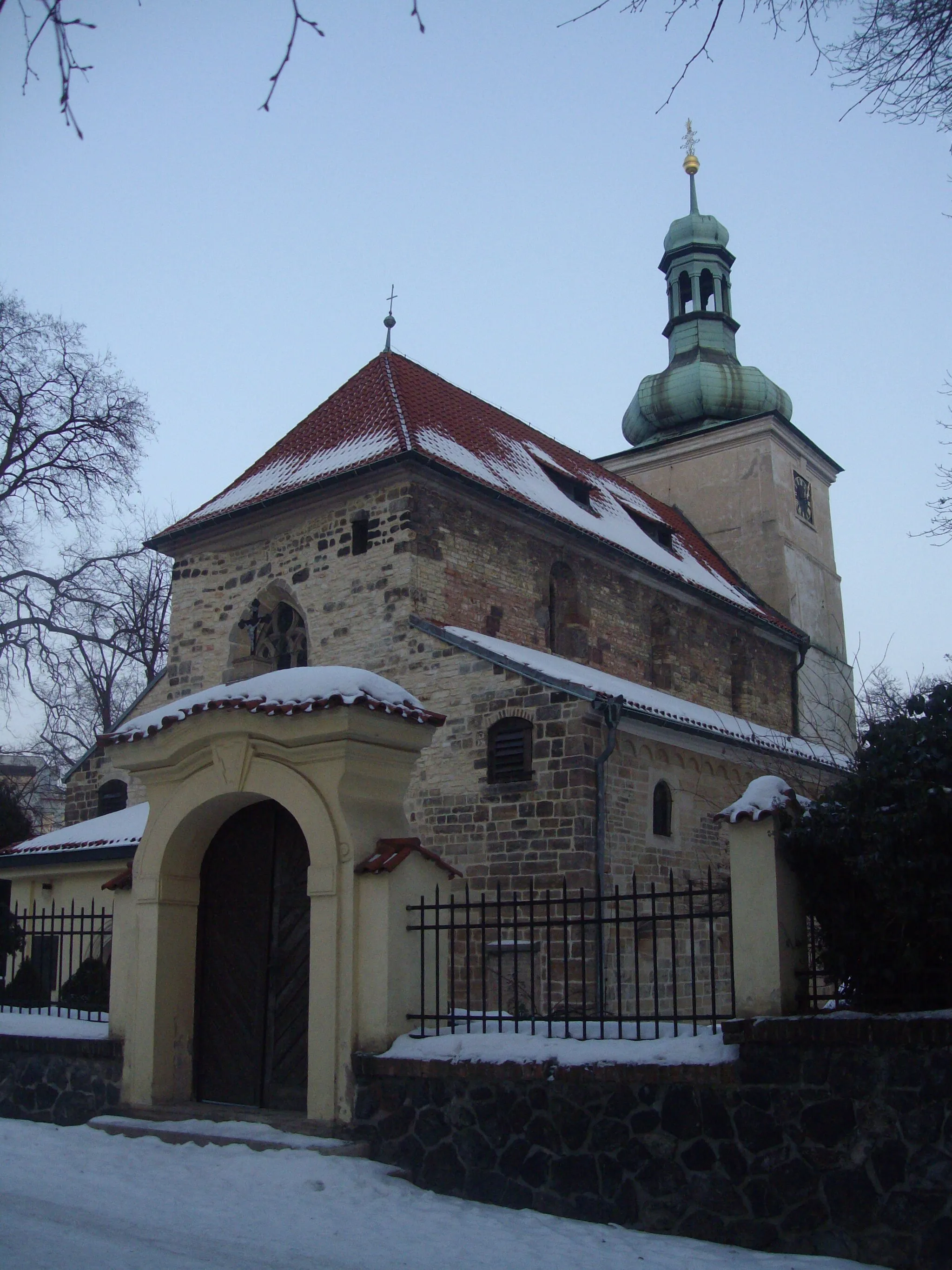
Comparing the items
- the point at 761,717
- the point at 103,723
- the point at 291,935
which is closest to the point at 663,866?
the point at 291,935

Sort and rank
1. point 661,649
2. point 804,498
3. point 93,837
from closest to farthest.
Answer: point 93,837 < point 661,649 < point 804,498

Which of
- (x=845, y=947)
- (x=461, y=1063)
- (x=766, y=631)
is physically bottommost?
(x=461, y=1063)

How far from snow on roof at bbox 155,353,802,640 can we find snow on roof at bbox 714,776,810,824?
32.7 feet

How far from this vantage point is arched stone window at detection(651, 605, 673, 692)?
808 inches

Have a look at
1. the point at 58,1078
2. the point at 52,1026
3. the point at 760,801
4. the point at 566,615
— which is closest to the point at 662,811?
the point at 566,615

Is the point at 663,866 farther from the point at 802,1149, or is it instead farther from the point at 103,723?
the point at 103,723

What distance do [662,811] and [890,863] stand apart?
28.8 feet

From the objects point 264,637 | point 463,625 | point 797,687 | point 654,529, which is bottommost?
point 463,625

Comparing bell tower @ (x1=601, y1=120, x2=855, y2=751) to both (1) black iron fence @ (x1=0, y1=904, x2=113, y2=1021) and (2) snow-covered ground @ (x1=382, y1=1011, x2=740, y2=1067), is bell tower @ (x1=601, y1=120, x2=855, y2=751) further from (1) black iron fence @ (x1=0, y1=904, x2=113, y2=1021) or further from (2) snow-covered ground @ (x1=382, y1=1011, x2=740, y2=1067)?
(2) snow-covered ground @ (x1=382, y1=1011, x2=740, y2=1067)

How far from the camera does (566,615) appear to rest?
1884 centimetres

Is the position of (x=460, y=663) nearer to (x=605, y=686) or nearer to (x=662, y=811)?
(x=605, y=686)

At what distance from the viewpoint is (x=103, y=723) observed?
2956cm

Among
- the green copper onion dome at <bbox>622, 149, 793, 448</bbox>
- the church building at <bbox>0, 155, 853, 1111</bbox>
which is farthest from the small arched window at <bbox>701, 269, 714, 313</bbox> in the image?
the church building at <bbox>0, 155, 853, 1111</bbox>

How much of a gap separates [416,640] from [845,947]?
371 inches
